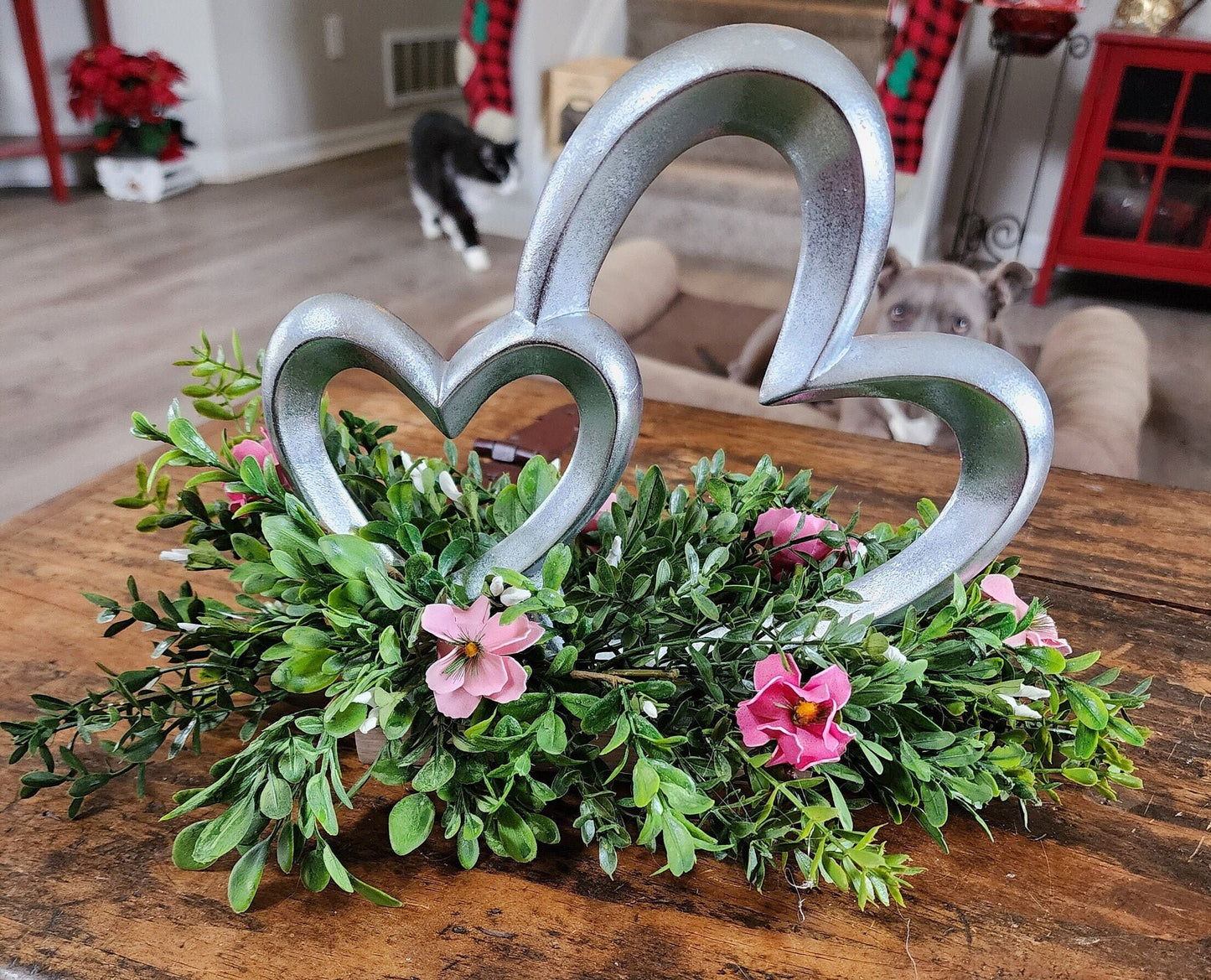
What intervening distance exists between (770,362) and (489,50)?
3263 millimetres

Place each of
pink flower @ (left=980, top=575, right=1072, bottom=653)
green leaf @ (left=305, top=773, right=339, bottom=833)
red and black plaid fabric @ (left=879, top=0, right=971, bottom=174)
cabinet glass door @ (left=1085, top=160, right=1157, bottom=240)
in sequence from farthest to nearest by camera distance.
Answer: cabinet glass door @ (left=1085, top=160, right=1157, bottom=240) < red and black plaid fabric @ (left=879, top=0, right=971, bottom=174) < pink flower @ (left=980, top=575, right=1072, bottom=653) < green leaf @ (left=305, top=773, right=339, bottom=833)

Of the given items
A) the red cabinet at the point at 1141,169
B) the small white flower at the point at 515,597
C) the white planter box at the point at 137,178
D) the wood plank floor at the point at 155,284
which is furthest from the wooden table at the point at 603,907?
the white planter box at the point at 137,178

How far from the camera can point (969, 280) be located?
1.60 meters

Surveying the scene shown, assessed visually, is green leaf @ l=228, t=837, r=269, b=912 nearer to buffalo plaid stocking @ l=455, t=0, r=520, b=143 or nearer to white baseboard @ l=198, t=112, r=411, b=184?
buffalo plaid stocking @ l=455, t=0, r=520, b=143

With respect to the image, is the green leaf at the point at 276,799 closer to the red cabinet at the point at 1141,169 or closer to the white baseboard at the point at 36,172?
the red cabinet at the point at 1141,169

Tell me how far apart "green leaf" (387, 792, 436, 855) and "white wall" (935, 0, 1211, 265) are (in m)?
3.51

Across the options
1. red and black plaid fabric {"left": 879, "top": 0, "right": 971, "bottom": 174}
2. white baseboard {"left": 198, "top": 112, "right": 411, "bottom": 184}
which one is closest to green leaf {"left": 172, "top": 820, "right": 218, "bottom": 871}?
red and black plaid fabric {"left": 879, "top": 0, "right": 971, "bottom": 174}

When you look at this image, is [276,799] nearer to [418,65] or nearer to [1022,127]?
[1022,127]

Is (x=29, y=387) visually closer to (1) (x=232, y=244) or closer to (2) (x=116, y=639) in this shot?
(1) (x=232, y=244)

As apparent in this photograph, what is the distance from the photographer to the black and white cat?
330 centimetres

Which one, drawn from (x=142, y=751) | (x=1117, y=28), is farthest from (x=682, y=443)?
(x=1117, y=28)

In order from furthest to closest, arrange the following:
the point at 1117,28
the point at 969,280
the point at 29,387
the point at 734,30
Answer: the point at 1117,28 < the point at 29,387 < the point at 969,280 < the point at 734,30

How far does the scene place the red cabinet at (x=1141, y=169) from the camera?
3035 mm

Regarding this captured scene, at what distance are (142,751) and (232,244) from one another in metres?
3.06
